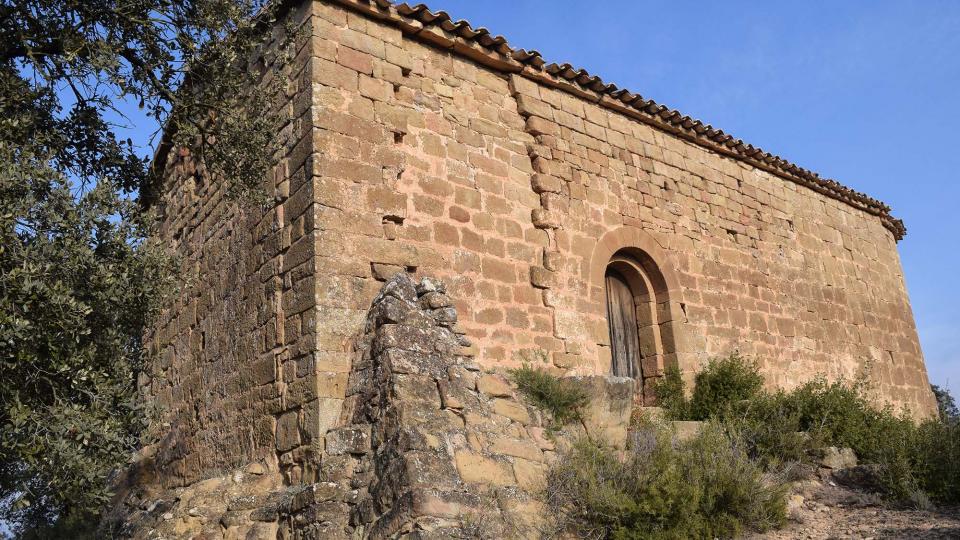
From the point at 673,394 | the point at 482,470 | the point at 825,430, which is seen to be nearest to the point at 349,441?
the point at 482,470

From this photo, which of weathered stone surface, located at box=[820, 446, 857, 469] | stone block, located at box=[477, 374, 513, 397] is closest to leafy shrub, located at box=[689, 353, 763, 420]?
weathered stone surface, located at box=[820, 446, 857, 469]

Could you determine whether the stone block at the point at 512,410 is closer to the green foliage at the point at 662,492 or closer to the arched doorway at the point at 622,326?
the green foliage at the point at 662,492

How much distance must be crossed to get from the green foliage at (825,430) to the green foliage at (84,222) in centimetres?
530

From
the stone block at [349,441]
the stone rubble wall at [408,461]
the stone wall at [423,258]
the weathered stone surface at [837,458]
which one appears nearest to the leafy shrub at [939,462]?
the weathered stone surface at [837,458]

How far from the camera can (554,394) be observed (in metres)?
7.54

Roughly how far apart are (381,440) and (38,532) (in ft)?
23.9

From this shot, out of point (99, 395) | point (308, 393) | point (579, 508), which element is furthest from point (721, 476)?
point (99, 395)

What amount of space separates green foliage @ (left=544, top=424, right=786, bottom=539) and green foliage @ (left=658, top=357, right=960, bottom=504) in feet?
2.85

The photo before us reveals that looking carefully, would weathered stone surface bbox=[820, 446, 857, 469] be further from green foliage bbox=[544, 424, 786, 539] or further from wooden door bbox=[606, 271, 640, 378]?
wooden door bbox=[606, 271, 640, 378]

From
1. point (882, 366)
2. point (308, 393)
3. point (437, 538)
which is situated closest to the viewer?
point (437, 538)

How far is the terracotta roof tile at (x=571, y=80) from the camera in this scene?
820 cm

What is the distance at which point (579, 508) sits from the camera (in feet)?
20.4

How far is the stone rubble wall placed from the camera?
18.0 feet

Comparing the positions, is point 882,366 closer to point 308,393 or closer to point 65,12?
point 308,393
